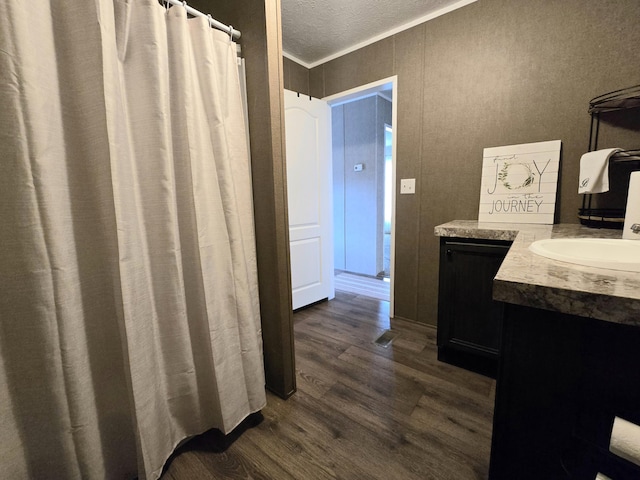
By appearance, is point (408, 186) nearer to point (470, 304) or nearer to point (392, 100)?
point (392, 100)

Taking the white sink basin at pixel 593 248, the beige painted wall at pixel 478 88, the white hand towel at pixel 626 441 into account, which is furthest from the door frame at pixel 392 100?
the white hand towel at pixel 626 441

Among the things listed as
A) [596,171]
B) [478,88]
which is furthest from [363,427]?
[478,88]

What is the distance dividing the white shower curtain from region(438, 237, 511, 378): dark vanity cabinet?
1.19 m

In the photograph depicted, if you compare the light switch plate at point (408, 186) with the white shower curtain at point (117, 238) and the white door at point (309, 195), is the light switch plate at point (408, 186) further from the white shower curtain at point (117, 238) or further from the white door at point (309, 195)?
the white shower curtain at point (117, 238)

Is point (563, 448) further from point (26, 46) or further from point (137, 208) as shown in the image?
point (26, 46)

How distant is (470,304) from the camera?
154 centimetres

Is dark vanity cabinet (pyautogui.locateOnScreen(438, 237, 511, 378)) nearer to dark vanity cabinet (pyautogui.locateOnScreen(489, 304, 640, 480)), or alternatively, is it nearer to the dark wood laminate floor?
the dark wood laminate floor

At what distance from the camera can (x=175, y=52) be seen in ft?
3.17

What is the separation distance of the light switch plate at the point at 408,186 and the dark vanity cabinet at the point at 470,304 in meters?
0.67

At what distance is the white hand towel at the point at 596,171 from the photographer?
128 centimetres

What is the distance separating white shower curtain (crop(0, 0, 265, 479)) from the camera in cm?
71

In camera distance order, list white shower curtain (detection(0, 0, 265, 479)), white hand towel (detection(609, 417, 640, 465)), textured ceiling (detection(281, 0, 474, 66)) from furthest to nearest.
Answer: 1. textured ceiling (detection(281, 0, 474, 66))
2. white shower curtain (detection(0, 0, 265, 479))
3. white hand towel (detection(609, 417, 640, 465))

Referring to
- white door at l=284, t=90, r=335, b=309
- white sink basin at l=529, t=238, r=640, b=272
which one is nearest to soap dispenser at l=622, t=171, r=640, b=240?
white sink basin at l=529, t=238, r=640, b=272

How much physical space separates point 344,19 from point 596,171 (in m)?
1.86
